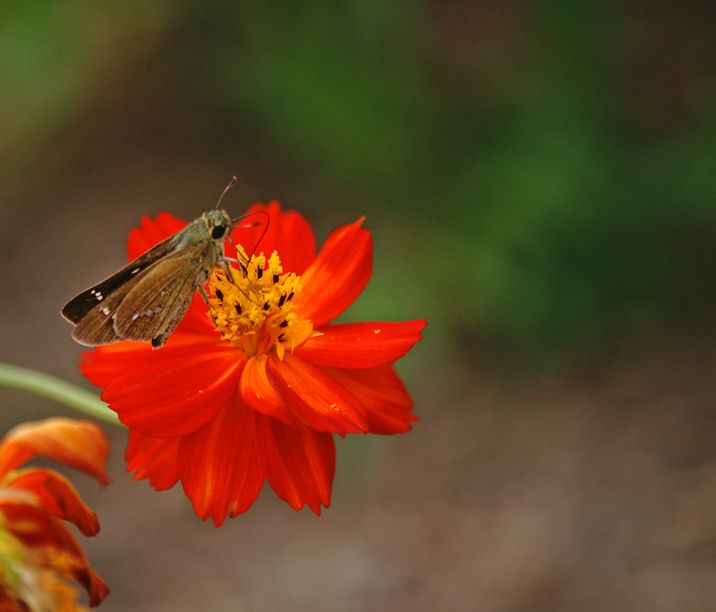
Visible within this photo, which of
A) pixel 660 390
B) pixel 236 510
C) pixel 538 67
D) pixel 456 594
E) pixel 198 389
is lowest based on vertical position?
pixel 456 594

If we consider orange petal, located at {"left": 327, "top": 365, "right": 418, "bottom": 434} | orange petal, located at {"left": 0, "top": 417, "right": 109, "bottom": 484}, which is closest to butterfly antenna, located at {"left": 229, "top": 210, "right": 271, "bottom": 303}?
orange petal, located at {"left": 327, "top": 365, "right": 418, "bottom": 434}

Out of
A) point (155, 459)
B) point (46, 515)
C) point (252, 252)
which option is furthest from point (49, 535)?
point (252, 252)

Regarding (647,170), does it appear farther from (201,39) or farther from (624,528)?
(201,39)

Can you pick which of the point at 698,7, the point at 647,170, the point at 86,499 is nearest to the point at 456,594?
the point at 86,499

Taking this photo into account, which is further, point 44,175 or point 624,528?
point 44,175

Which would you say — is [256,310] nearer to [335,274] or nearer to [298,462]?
[335,274]

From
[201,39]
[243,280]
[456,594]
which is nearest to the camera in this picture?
[243,280]

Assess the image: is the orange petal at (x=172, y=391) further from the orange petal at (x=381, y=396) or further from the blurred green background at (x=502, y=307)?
the blurred green background at (x=502, y=307)
